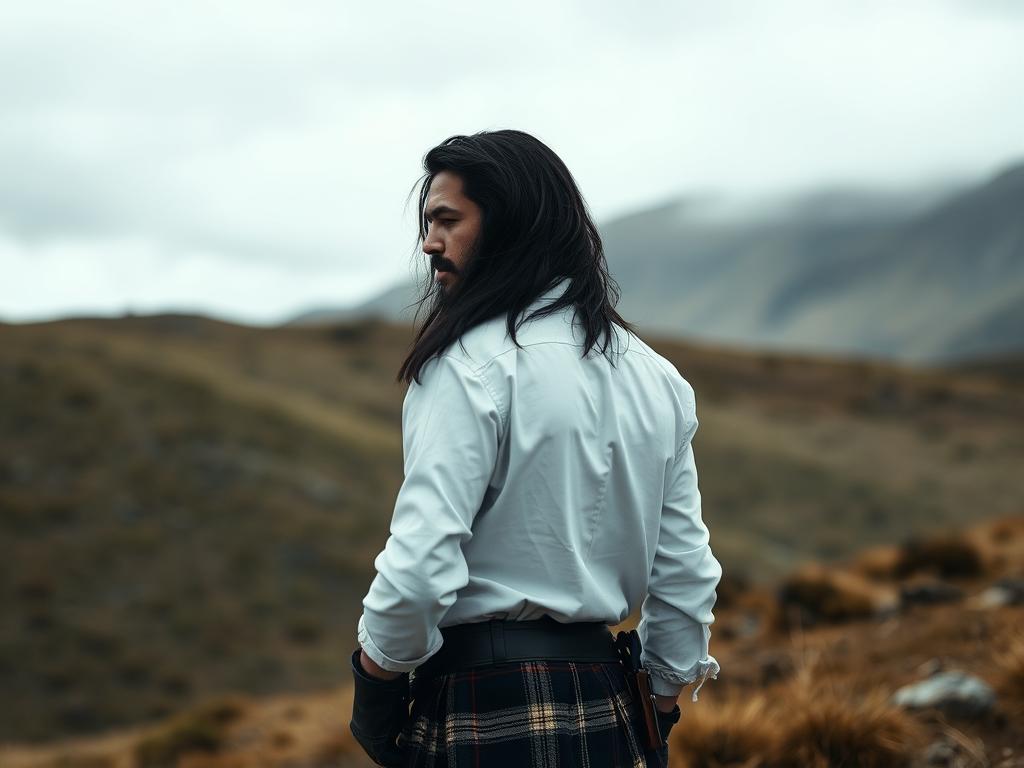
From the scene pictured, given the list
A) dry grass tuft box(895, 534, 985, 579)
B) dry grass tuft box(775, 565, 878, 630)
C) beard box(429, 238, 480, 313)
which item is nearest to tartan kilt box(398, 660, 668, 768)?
beard box(429, 238, 480, 313)

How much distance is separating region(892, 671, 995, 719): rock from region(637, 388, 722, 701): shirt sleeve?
299 centimetres

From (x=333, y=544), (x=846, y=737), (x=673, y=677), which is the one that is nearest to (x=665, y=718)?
(x=673, y=677)

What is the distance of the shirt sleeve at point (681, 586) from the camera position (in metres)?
2.21

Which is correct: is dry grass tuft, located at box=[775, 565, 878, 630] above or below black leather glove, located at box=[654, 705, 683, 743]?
below

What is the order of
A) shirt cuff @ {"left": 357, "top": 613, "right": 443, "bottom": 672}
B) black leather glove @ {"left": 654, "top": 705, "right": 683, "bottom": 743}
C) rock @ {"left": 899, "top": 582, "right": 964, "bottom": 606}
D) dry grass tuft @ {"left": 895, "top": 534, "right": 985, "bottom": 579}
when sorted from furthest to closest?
dry grass tuft @ {"left": 895, "top": 534, "right": 985, "bottom": 579} → rock @ {"left": 899, "top": 582, "right": 964, "bottom": 606} → black leather glove @ {"left": 654, "top": 705, "right": 683, "bottom": 743} → shirt cuff @ {"left": 357, "top": 613, "right": 443, "bottom": 672}

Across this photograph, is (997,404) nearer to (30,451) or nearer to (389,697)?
(30,451)

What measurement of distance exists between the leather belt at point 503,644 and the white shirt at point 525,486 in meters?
0.03

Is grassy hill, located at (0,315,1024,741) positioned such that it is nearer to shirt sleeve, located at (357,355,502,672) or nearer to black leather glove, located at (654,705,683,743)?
black leather glove, located at (654,705,683,743)

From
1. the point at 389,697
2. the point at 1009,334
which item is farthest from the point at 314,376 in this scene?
the point at 1009,334

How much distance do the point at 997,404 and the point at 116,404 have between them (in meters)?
34.1

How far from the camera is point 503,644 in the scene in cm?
195

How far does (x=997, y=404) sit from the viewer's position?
4075cm

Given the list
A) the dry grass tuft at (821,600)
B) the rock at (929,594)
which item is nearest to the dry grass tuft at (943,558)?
the dry grass tuft at (821,600)

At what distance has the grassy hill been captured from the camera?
Answer: 52.3 ft
